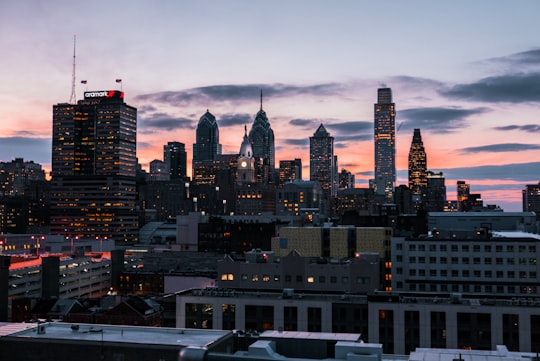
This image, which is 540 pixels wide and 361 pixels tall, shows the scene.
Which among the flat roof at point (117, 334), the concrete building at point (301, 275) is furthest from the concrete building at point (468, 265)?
the flat roof at point (117, 334)

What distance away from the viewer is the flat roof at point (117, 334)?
150 ft

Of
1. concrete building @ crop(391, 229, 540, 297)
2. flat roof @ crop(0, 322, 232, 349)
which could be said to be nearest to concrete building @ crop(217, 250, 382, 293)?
concrete building @ crop(391, 229, 540, 297)

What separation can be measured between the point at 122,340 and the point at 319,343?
15.3 meters

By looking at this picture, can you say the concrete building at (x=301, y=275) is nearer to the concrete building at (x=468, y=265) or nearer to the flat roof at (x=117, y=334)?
the concrete building at (x=468, y=265)

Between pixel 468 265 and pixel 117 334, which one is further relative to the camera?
pixel 468 265

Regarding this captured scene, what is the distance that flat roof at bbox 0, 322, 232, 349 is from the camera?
150 ft

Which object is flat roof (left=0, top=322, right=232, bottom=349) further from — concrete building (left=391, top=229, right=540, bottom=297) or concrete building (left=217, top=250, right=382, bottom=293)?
concrete building (left=391, top=229, right=540, bottom=297)

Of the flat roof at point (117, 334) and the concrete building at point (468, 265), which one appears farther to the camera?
the concrete building at point (468, 265)

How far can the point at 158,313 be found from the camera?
11606 cm

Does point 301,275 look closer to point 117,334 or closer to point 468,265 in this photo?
point 468,265

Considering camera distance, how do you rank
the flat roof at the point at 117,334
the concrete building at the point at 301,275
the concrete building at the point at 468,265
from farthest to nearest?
the concrete building at the point at 468,265 → the concrete building at the point at 301,275 → the flat roof at the point at 117,334

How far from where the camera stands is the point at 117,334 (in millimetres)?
48781

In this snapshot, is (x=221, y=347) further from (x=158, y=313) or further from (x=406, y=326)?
(x=158, y=313)

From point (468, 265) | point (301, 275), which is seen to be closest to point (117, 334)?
point (301, 275)
